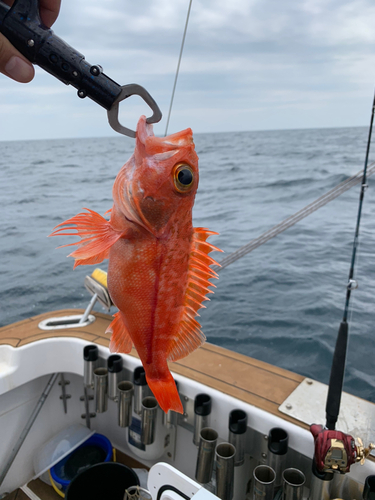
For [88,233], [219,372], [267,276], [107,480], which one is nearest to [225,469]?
[219,372]

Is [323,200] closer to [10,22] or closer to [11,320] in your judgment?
[10,22]

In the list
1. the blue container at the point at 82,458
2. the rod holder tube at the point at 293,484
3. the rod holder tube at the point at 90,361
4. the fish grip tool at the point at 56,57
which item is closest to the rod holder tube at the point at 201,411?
the rod holder tube at the point at 293,484

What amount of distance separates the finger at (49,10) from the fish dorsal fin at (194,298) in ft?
2.36

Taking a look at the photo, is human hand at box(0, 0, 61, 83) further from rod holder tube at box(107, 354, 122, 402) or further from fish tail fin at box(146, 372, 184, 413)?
rod holder tube at box(107, 354, 122, 402)

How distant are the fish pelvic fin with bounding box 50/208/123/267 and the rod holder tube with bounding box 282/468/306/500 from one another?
1.85 meters

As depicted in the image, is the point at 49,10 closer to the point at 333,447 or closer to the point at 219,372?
the point at 333,447

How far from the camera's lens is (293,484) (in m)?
2.12

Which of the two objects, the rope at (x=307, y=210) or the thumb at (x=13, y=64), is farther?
the rope at (x=307, y=210)

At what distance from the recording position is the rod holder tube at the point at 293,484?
6.94 feet

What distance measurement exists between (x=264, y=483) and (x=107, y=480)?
1.27 meters

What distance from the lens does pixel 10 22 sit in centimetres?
87

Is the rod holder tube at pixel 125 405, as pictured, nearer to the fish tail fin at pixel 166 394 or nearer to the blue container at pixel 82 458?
the blue container at pixel 82 458

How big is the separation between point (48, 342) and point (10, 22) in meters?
2.71

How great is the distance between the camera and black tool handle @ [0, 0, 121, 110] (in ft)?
2.87
